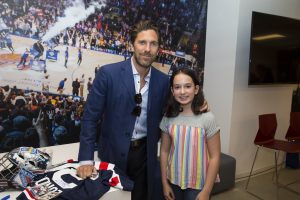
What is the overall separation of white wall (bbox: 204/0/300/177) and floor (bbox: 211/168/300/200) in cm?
19

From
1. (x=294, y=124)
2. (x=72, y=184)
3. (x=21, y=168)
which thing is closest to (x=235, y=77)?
(x=294, y=124)

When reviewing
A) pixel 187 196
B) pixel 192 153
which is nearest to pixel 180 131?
pixel 192 153

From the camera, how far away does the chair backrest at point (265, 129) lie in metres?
3.27

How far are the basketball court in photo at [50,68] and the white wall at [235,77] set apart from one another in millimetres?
1300

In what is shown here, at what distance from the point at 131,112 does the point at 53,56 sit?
111 cm

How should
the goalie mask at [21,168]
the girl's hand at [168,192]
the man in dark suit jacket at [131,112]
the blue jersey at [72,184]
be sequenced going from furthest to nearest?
the girl's hand at [168,192] → the man in dark suit jacket at [131,112] → the goalie mask at [21,168] → the blue jersey at [72,184]

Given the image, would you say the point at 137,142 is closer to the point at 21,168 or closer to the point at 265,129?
the point at 21,168

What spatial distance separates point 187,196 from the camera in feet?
5.47

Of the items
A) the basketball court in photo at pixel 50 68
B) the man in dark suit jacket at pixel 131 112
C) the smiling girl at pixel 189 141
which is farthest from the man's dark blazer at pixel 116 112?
the basketball court in photo at pixel 50 68

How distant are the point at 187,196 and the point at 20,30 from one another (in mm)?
1788

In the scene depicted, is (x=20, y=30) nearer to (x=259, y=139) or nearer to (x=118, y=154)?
(x=118, y=154)

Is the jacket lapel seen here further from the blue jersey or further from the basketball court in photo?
the basketball court in photo

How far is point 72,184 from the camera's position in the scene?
A: 1432 mm

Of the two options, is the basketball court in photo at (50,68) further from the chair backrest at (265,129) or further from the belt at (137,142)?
the chair backrest at (265,129)
